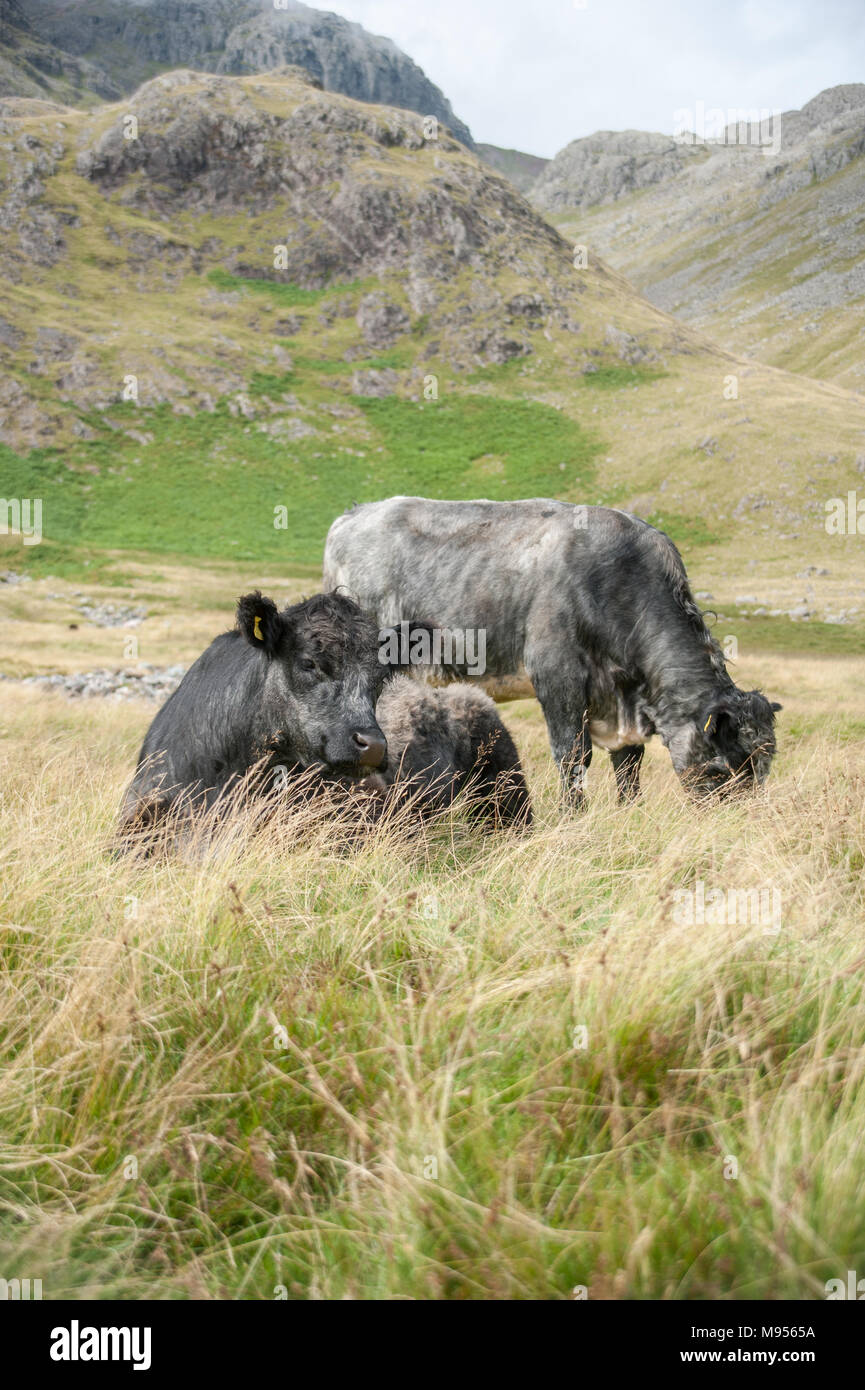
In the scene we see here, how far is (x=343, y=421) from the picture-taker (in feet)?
219

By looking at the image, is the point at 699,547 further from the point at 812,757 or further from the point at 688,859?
the point at 688,859

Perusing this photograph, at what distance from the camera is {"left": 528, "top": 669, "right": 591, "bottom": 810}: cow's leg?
26.8 ft

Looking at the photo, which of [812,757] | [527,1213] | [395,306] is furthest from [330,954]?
[395,306]

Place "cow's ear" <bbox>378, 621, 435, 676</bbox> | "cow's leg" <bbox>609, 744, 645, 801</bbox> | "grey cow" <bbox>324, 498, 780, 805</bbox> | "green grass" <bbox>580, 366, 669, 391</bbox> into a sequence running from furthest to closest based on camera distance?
1. "green grass" <bbox>580, 366, 669, 391</bbox>
2. "cow's leg" <bbox>609, 744, 645, 801</bbox>
3. "grey cow" <bbox>324, 498, 780, 805</bbox>
4. "cow's ear" <bbox>378, 621, 435, 676</bbox>

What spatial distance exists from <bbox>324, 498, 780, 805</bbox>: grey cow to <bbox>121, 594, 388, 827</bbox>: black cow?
2.65 metres

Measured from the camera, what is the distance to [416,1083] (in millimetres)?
3123

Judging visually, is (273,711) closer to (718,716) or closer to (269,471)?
(718,716)

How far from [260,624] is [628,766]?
4.44 meters

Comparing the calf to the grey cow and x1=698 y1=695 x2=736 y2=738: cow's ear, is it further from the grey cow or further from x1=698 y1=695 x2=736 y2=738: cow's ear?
x1=698 y1=695 x2=736 y2=738: cow's ear

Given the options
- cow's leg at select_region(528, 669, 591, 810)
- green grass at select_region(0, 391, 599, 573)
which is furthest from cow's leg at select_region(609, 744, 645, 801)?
green grass at select_region(0, 391, 599, 573)

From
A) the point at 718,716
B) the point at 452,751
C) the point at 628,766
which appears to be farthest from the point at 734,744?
the point at 452,751

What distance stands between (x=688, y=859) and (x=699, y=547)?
49879mm
